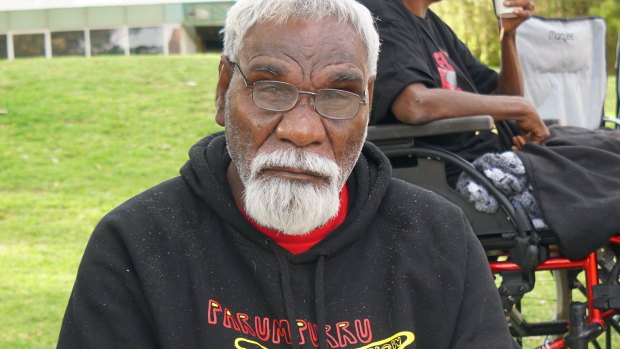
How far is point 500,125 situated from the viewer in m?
3.81

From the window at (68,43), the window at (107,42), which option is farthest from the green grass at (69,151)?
the window at (68,43)

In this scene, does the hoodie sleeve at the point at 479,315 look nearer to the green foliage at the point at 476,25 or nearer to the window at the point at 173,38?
the green foliage at the point at 476,25

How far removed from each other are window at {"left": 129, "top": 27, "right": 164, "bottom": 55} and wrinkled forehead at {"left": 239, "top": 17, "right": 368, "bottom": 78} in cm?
2562

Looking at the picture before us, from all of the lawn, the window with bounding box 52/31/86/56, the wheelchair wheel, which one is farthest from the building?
the wheelchair wheel

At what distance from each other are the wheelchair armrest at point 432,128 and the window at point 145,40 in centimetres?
2449

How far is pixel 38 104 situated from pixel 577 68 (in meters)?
8.94

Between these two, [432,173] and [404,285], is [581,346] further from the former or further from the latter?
[404,285]

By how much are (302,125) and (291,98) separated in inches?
3.1

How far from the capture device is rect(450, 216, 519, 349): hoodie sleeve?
6.64 ft

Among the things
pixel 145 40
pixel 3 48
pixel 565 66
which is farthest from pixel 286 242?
pixel 3 48

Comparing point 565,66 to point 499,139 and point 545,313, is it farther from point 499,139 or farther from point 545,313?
point 545,313

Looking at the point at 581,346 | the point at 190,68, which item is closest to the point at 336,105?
the point at 581,346

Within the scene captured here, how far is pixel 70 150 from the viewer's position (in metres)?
10.4

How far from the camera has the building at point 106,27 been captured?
1053 inches
